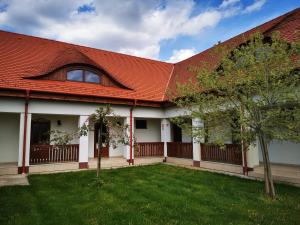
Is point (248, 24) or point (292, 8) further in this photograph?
point (248, 24)

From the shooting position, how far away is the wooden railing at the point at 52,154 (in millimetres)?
10438

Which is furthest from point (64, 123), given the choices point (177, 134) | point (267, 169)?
point (267, 169)

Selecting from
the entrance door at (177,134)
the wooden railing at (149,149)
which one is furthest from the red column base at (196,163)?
the entrance door at (177,134)

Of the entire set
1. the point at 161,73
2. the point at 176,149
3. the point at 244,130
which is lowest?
the point at 176,149

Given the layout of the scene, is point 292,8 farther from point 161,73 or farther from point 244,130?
point 244,130

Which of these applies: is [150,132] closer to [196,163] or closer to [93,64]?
[196,163]

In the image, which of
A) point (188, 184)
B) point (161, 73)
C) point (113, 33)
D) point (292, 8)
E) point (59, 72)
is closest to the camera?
point (188, 184)

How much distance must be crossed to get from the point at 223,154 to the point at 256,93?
5066mm

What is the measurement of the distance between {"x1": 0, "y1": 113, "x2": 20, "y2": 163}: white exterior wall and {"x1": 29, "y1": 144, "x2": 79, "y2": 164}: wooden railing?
1.80 m

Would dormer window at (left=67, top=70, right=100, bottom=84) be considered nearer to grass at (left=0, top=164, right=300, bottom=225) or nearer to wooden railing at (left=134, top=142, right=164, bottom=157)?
wooden railing at (left=134, top=142, right=164, bottom=157)

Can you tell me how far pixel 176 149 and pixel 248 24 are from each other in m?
9.12

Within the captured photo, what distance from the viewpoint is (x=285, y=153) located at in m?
11.2

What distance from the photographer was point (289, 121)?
5.83 metres

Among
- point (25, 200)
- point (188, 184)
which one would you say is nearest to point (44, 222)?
point (25, 200)
